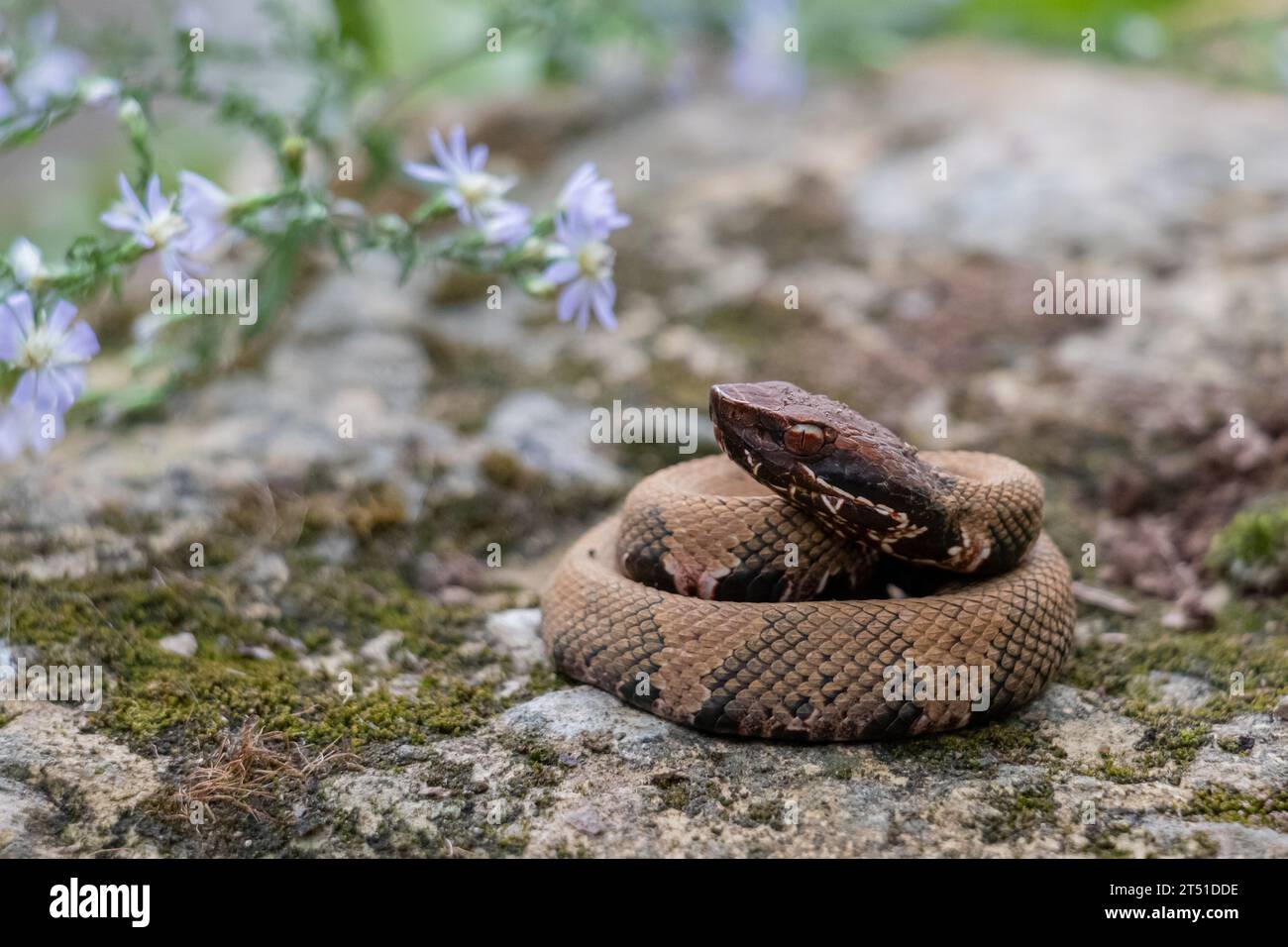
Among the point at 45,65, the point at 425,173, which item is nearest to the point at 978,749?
the point at 425,173

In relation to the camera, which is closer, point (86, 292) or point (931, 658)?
point (931, 658)

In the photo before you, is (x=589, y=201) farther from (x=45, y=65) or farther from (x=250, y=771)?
(x=45, y=65)

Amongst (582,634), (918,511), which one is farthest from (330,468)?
(918,511)

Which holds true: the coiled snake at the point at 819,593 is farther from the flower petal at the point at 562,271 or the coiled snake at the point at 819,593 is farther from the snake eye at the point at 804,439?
the flower petal at the point at 562,271

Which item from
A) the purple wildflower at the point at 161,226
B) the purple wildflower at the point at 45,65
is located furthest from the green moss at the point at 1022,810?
the purple wildflower at the point at 45,65

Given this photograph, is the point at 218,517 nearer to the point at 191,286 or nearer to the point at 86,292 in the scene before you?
the point at 86,292
